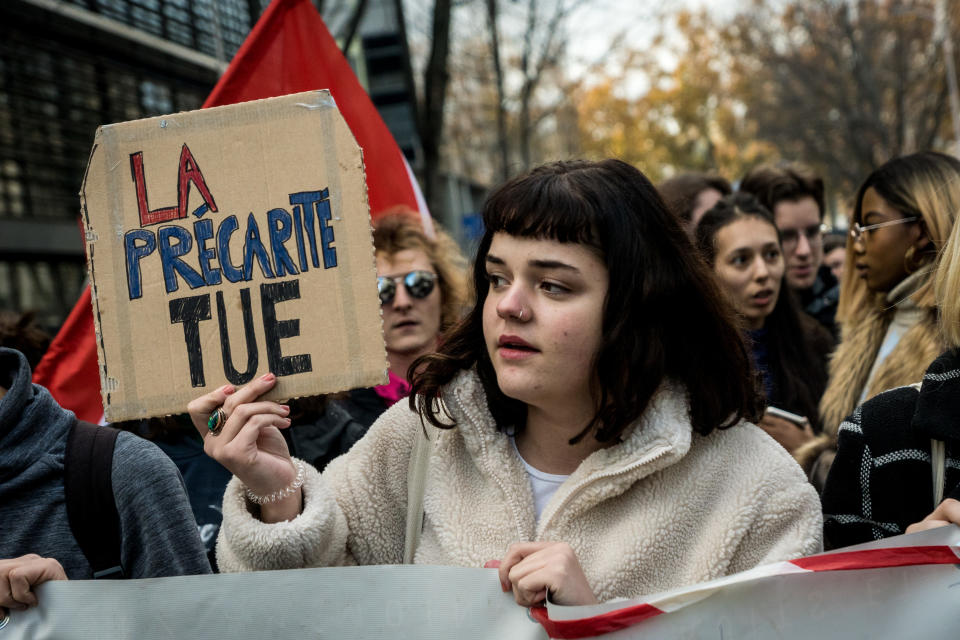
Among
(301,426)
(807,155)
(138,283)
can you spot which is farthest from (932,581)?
(807,155)

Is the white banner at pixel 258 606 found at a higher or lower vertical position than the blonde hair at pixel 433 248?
lower

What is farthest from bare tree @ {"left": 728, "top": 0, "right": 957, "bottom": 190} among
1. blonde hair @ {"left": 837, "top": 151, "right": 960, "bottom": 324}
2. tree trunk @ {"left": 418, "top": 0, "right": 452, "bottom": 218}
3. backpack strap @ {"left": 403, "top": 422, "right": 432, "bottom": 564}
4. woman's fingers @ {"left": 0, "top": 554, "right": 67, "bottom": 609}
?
woman's fingers @ {"left": 0, "top": 554, "right": 67, "bottom": 609}

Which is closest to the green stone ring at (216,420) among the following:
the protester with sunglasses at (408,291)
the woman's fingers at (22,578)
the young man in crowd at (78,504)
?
the young man in crowd at (78,504)

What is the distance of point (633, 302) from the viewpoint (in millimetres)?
2006

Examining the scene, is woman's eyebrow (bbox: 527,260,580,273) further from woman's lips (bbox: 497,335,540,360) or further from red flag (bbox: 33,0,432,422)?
red flag (bbox: 33,0,432,422)

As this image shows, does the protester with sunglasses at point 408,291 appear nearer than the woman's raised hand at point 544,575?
No

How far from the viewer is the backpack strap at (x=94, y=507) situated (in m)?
2.04

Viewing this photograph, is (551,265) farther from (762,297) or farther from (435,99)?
(435,99)

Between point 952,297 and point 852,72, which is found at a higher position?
point 852,72

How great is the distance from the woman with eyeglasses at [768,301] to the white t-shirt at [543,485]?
1.96 m

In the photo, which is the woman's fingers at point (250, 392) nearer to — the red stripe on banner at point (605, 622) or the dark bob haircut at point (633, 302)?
the dark bob haircut at point (633, 302)

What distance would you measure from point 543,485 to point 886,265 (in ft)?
5.86

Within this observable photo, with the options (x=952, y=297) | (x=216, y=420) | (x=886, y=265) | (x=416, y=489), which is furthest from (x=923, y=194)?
(x=216, y=420)

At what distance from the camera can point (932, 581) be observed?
1.72 metres
